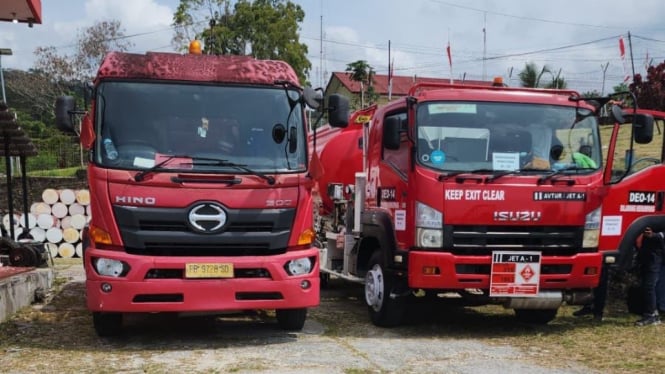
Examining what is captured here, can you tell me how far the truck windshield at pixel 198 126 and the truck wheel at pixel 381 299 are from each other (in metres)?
1.81

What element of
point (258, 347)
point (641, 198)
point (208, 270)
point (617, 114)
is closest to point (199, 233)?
point (208, 270)

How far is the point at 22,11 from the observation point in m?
10.4

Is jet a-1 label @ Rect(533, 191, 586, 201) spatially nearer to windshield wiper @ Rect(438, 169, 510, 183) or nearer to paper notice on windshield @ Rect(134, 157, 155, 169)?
windshield wiper @ Rect(438, 169, 510, 183)

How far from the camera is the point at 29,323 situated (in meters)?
7.83

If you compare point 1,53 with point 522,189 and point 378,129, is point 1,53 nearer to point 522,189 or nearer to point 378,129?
point 378,129

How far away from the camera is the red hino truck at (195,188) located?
625 cm

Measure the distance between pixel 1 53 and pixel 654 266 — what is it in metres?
9.26

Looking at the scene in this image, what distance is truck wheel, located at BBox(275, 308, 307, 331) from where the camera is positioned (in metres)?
7.29

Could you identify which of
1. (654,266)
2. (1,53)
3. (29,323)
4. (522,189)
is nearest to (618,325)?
(654,266)

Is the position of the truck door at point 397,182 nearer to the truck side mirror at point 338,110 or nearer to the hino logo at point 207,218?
the truck side mirror at point 338,110

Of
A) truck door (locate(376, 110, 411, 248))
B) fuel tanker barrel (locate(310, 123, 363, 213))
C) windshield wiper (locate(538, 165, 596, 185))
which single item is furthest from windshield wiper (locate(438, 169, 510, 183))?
fuel tanker barrel (locate(310, 123, 363, 213))

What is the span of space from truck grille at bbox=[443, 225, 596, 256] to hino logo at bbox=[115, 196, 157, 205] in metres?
2.92

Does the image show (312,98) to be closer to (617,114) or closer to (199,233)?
(199,233)

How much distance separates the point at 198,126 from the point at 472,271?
3.13 m
